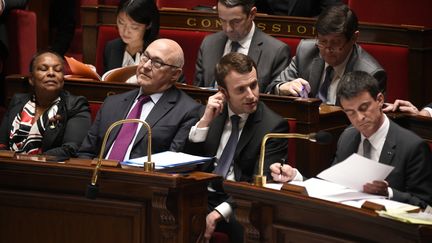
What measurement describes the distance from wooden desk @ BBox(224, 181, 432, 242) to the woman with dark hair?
142 centimetres

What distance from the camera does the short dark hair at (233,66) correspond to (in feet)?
9.98

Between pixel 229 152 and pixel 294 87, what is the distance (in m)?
0.43

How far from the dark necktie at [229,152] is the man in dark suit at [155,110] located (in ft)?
0.55

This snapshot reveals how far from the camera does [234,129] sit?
3078 mm

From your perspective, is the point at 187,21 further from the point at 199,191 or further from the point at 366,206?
the point at 366,206

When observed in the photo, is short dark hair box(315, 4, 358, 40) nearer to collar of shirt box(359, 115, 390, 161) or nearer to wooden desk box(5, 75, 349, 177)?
wooden desk box(5, 75, 349, 177)

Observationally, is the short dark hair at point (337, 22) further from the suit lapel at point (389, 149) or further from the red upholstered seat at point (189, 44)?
the red upholstered seat at point (189, 44)

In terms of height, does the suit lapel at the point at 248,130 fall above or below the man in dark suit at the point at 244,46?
below

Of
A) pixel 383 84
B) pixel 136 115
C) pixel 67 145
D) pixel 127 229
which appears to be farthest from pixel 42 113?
pixel 383 84

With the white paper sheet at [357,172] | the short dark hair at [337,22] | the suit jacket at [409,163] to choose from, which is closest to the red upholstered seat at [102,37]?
the short dark hair at [337,22]

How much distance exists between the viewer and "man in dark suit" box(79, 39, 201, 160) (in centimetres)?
321

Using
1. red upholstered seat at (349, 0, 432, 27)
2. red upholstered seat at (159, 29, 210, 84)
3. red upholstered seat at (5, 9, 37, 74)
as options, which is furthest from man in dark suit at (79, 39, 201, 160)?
red upholstered seat at (349, 0, 432, 27)

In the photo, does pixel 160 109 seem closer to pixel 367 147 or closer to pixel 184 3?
pixel 367 147

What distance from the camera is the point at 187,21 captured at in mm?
4285
